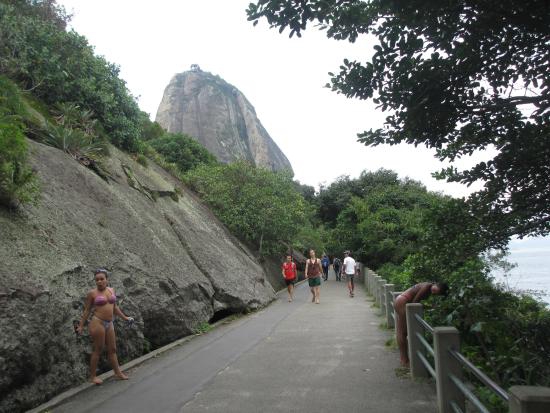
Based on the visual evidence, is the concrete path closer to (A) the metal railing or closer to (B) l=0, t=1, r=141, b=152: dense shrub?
(A) the metal railing

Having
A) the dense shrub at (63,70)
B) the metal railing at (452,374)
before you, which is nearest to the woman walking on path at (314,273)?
the dense shrub at (63,70)

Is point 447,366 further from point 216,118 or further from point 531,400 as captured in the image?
point 216,118

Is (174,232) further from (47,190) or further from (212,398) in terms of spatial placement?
(212,398)

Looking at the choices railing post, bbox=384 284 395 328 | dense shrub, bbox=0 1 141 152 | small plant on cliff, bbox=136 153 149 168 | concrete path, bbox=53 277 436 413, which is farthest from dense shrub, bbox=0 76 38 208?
small plant on cliff, bbox=136 153 149 168

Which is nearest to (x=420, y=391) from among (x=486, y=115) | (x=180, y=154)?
(x=486, y=115)

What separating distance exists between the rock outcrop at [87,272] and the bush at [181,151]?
17172mm

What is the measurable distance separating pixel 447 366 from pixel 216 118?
82.1m

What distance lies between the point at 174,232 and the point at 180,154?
20423 mm

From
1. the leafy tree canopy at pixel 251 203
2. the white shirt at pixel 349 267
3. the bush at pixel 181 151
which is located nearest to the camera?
the white shirt at pixel 349 267

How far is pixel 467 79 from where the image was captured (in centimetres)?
416

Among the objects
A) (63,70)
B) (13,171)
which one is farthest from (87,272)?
(63,70)

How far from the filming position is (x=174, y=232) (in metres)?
13.0

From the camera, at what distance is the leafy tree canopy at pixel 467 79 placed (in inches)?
147

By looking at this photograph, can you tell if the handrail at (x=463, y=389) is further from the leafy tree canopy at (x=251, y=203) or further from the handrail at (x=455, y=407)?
the leafy tree canopy at (x=251, y=203)
